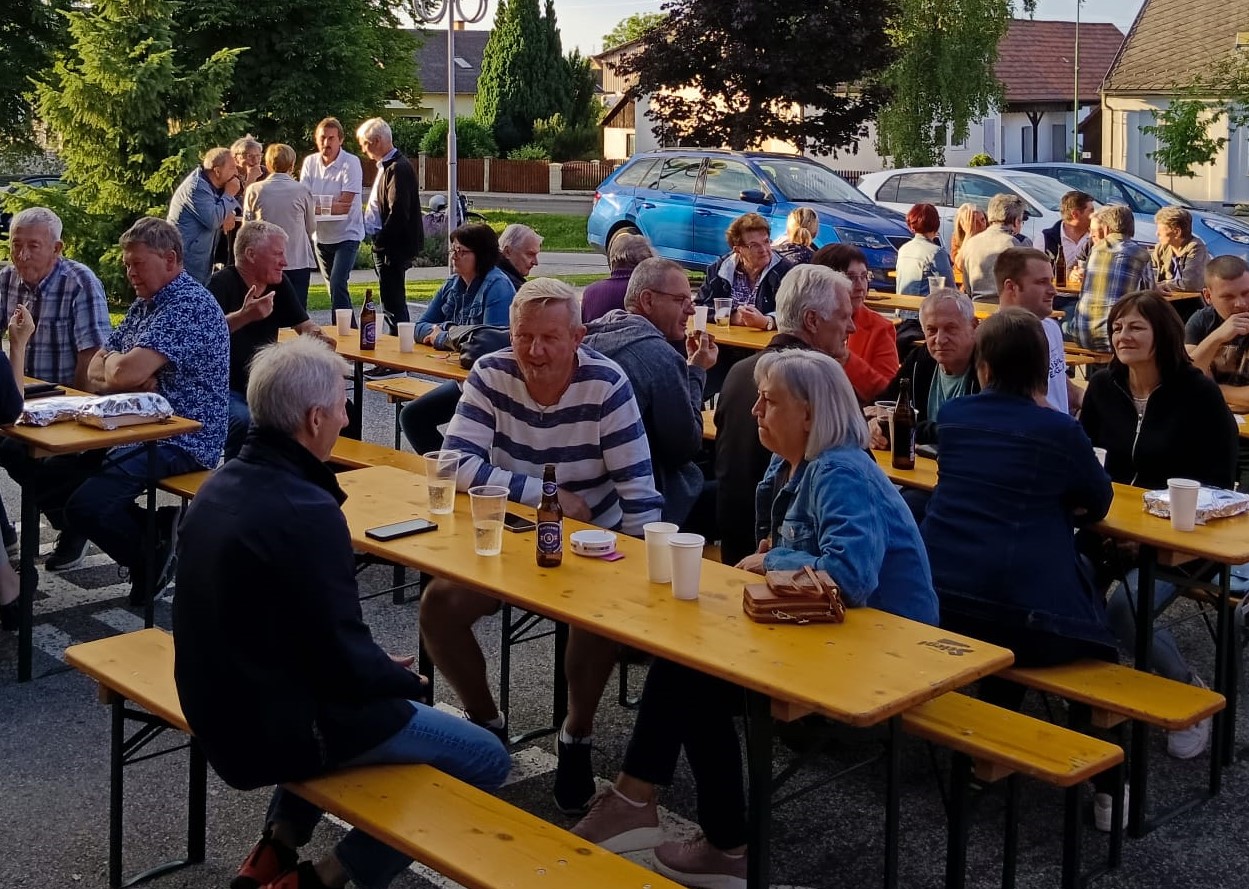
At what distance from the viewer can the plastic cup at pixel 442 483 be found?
15.5 feet

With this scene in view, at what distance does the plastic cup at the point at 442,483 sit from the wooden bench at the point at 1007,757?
162cm

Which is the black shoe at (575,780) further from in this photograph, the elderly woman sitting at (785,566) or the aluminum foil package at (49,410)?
the aluminum foil package at (49,410)

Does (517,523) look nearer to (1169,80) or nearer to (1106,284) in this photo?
(1106,284)

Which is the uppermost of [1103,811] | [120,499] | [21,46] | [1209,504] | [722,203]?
[21,46]

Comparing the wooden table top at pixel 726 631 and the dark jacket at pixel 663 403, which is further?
the dark jacket at pixel 663 403

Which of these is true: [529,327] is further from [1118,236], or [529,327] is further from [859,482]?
[1118,236]

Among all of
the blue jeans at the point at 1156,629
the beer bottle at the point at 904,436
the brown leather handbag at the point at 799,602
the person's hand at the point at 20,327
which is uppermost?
the person's hand at the point at 20,327

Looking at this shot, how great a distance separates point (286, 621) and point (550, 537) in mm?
973

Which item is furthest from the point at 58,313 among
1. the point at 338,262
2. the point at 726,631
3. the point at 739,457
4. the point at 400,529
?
the point at 338,262

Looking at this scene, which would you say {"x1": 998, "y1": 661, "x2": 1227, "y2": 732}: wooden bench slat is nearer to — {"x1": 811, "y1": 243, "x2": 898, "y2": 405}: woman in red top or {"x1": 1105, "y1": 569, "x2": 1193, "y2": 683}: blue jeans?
{"x1": 1105, "y1": 569, "x2": 1193, "y2": 683}: blue jeans

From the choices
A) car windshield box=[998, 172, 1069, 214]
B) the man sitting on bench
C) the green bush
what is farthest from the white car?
the green bush

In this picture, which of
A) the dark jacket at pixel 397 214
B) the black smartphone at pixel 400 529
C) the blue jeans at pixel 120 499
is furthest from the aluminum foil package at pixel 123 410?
the dark jacket at pixel 397 214

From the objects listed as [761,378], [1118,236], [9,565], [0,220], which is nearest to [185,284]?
[9,565]

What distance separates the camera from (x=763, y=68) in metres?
28.9
